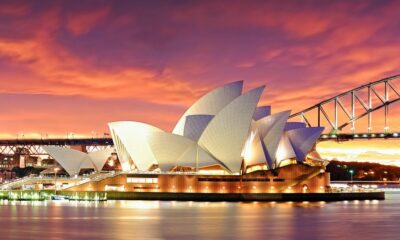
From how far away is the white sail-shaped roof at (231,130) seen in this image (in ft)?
272

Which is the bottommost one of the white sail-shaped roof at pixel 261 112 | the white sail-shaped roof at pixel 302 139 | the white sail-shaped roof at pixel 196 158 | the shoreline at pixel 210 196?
the shoreline at pixel 210 196

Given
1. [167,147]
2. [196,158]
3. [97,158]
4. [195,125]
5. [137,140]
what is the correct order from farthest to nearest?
[97,158] < [137,140] < [167,147] < [195,125] < [196,158]

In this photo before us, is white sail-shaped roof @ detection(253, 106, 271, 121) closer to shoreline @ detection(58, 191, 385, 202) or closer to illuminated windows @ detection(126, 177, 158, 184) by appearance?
shoreline @ detection(58, 191, 385, 202)

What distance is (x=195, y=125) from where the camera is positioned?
88.5 m

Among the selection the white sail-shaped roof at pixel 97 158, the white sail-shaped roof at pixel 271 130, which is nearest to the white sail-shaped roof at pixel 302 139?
the white sail-shaped roof at pixel 271 130

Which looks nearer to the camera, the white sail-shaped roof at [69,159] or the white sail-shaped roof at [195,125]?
the white sail-shaped roof at [195,125]

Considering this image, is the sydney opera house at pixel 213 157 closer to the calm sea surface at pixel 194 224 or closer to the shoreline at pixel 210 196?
the shoreline at pixel 210 196

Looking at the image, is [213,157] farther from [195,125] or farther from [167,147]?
[167,147]

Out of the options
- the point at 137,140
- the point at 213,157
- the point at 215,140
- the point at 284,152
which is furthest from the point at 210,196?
the point at 137,140

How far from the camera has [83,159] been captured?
107062 millimetres

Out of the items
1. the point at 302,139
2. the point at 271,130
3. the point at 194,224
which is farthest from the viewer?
the point at 302,139

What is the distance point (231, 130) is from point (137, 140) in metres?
12.0

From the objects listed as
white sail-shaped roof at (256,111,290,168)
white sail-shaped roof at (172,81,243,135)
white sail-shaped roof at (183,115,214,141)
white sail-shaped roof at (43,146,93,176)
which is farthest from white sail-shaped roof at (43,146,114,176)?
white sail-shaped roof at (256,111,290,168)

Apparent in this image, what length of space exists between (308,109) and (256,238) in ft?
314
